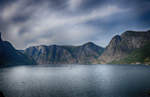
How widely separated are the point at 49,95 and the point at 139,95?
118 ft

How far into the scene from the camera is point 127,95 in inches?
1937

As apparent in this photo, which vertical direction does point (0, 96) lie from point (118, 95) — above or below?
above

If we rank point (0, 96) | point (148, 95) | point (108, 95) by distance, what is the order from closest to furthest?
point (0, 96)
point (148, 95)
point (108, 95)

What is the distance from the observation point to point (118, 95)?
49.6 metres

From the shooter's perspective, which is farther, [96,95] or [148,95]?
[96,95]

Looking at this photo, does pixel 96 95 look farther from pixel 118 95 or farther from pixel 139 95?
pixel 139 95

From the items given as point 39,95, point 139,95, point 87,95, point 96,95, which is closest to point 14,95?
point 39,95

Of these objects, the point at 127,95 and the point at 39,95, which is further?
the point at 39,95

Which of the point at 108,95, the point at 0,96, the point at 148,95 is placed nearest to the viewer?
the point at 0,96

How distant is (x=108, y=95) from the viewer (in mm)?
50406

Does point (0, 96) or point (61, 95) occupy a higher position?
point (0, 96)

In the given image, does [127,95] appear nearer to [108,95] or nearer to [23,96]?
[108,95]

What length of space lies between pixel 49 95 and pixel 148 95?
39.1 meters

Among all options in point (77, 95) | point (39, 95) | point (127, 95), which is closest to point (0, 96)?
point (39, 95)
